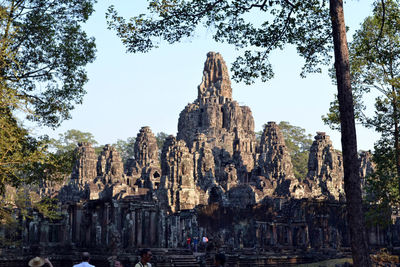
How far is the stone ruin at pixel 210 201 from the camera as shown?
23375 millimetres

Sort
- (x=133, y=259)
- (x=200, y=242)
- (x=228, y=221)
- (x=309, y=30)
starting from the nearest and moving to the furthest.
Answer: (x=309, y=30) < (x=133, y=259) < (x=200, y=242) < (x=228, y=221)

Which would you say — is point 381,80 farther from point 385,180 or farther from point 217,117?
point 217,117

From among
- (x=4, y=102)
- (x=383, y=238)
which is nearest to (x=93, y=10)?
(x=4, y=102)

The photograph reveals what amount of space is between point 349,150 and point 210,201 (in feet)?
132

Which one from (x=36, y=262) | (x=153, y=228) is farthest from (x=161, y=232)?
(x=36, y=262)

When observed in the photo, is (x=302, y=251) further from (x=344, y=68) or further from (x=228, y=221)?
(x=344, y=68)

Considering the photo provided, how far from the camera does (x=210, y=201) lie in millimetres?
50281

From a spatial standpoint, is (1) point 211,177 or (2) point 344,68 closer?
(2) point 344,68

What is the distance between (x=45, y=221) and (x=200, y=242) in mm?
10373

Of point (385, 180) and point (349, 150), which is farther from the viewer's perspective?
point (385, 180)

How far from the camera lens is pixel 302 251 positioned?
2820cm

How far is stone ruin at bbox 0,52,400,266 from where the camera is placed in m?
23.4

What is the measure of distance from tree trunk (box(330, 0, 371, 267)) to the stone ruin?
41.1 ft

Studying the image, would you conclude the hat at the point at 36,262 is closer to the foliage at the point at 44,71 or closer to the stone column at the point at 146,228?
the foliage at the point at 44,71
